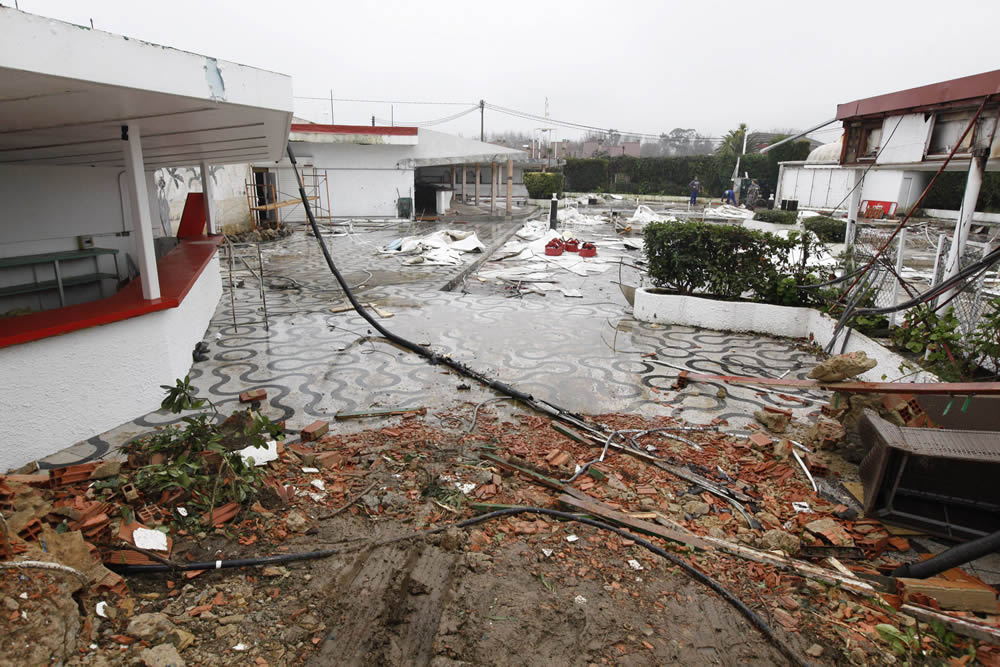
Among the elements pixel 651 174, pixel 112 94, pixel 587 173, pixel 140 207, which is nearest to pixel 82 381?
pixel 140 207

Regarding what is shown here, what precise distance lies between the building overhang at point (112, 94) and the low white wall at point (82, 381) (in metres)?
1.74

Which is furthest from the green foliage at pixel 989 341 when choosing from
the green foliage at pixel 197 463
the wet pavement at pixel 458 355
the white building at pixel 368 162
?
the white building at pixel 368 162

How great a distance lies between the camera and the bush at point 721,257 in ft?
→ 27.8

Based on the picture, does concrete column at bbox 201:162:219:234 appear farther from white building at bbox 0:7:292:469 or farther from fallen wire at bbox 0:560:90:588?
fallen wire at bbox 0:560:90:588

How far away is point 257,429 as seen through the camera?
396cm

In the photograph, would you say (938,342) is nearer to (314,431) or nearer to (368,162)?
(314,431)

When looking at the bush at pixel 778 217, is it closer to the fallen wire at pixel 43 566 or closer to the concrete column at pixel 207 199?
the concrete column at pixel 207 199

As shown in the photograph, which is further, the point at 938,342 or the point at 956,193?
the point at 956,193

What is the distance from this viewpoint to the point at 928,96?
6.36 m

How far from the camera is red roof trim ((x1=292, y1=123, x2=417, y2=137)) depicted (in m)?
22.5

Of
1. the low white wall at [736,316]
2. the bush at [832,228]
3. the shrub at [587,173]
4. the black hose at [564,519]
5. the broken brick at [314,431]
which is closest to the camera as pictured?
the black hose at [564,519]

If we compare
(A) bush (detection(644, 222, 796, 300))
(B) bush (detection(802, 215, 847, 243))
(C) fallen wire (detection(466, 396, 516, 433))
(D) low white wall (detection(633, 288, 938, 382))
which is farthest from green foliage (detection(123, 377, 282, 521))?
(B) bush (detection(802, 215, 847, 243))

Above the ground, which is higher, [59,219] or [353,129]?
[353,129]

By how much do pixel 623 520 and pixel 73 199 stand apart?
29.7 ft
